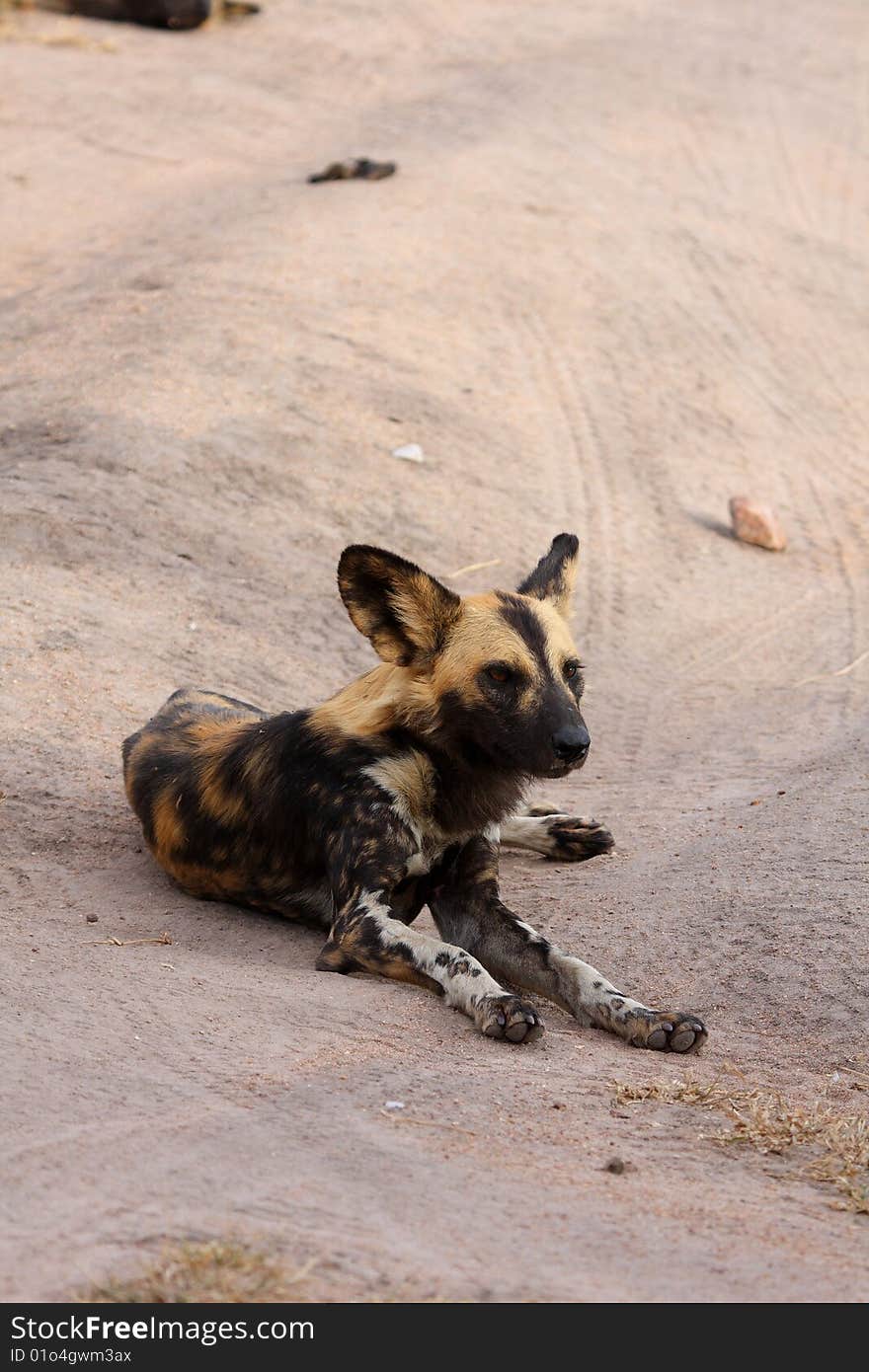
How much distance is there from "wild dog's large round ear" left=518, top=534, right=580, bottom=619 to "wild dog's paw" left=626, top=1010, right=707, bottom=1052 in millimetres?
1394

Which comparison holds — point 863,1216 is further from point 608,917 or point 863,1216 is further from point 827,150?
point 827,150

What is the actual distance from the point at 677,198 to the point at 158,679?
816 cm

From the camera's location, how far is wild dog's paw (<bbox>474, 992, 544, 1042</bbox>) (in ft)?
11.1

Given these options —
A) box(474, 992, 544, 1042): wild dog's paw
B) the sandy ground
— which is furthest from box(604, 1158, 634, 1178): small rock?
box(474, 992, 544, 1042): wild dog's paw

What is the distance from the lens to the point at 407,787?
13.3 ft

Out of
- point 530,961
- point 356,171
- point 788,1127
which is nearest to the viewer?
point 788,1127

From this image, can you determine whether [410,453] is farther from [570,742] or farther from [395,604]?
[570,742]

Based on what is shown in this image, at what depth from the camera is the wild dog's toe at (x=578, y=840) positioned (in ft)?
16.4

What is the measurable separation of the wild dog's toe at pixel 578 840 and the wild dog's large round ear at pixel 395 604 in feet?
3.78

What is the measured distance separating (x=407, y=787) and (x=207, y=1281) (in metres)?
2.10

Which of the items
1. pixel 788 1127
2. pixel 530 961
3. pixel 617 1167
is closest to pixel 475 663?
pixel 530 961

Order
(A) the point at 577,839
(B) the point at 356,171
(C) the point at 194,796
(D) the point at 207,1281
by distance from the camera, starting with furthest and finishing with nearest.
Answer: (B) the point at 356,171, (A) the point at 577,839, (C) the point at 194,796, (D) the point at 207,1281

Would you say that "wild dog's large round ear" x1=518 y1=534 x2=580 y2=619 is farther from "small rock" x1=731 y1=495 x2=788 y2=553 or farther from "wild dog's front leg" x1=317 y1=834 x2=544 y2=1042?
"small rock" x1=731 y1=495 x2=788 y2=553

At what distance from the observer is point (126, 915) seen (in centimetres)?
420
